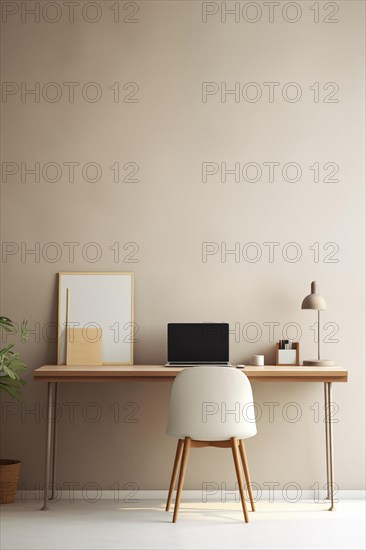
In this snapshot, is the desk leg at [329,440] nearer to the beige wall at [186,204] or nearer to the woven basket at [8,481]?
the beige wall at [186,204]

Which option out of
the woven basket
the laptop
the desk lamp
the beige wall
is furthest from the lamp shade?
the woven basket

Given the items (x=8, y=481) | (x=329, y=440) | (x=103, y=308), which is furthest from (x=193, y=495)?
(x=103, y=308)

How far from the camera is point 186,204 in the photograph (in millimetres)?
4926

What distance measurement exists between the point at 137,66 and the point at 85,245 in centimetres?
118

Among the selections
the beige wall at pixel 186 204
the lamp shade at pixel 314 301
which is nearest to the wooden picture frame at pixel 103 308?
the beige wall at pixel 186 204

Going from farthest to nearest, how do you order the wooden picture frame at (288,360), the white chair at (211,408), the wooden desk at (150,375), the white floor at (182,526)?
the wooden picture frame at (288,360), the wooden desk at (150,375), the white chair at (211,408), the white floor at (182,526)

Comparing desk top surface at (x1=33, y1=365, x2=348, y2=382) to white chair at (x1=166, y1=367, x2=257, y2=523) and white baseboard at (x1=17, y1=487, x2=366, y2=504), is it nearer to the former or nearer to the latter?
white chair at (x1=166, y1=367, x2=257, y2=523)

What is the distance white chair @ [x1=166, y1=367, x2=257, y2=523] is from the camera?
4.01m

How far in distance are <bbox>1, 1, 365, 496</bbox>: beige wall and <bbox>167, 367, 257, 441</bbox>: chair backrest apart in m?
0.77

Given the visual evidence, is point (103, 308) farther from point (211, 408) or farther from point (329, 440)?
point (329, 440)

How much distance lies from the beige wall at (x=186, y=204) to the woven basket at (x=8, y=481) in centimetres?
19

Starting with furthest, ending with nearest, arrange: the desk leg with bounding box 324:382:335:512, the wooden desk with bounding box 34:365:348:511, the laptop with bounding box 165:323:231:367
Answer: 1. the laptop with bounding box 165:323:231:367
2. the desk leg with bounding box 324:382:335:512
3. the wooden desk with bounding box 34:365:348:511

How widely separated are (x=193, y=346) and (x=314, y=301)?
77cm

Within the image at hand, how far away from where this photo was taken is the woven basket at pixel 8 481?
4582mm
